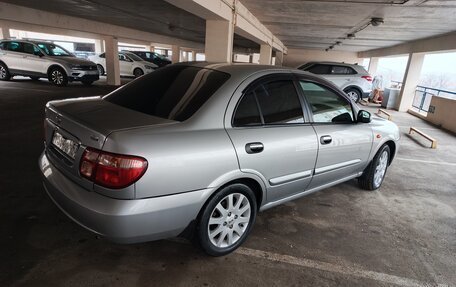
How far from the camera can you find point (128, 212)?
1967 mm

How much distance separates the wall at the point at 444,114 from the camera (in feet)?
32.6

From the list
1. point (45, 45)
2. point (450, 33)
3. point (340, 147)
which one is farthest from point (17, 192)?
point (450, 33)

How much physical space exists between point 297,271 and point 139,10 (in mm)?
9795

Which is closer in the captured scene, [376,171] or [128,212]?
[128,212]

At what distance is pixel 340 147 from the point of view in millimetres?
3346

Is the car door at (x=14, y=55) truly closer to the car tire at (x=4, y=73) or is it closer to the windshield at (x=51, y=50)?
the car tire at (x=4, y=73)

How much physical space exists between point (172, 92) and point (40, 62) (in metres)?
12.2

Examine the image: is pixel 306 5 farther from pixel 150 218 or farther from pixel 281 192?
pixel 150 218

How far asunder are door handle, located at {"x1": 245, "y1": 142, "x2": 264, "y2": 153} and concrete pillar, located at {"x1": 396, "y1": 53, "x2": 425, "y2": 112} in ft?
47.1

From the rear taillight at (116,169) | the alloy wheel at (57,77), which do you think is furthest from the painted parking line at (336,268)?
the alloy wheel at (57,77)

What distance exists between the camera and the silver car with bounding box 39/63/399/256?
6.56 feet

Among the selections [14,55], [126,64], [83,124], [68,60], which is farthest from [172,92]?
[126,64]

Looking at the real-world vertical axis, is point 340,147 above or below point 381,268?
above

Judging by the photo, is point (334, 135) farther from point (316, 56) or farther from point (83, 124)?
point (316, 56)
